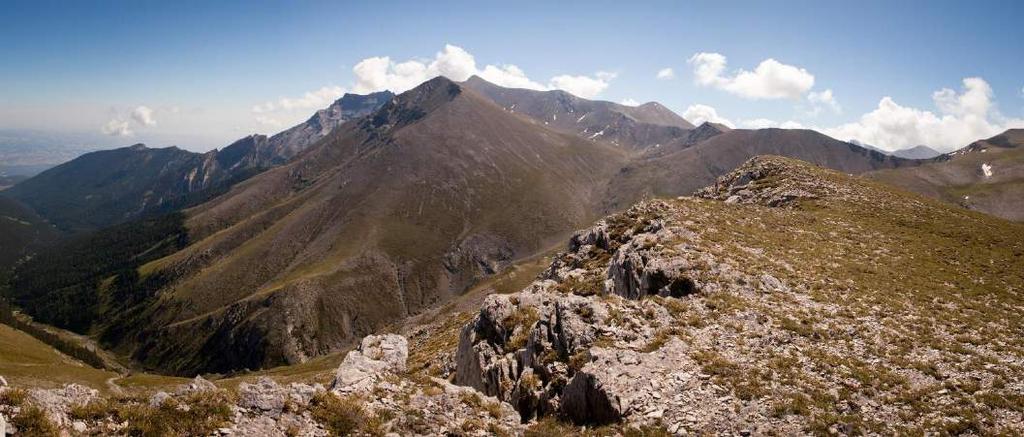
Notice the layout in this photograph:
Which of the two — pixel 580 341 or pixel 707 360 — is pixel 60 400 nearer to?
pixel 580 341

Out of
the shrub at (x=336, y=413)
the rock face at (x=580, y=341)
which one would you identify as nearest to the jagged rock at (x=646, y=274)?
the rock face at (x=580, y=341)

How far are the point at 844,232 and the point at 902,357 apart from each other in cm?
2763

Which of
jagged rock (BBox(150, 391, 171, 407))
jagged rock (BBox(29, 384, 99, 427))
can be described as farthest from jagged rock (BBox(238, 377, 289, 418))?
jagged rock (BBox(29, 384, 99, 427))

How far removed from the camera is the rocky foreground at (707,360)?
18703 mm

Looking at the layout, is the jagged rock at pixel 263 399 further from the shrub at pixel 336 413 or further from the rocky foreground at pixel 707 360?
the shrub at pixel 336 413

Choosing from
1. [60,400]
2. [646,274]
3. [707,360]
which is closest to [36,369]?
[60,400]

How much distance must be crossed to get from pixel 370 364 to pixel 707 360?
19.6m

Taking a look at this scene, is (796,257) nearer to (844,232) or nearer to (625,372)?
(844,232)

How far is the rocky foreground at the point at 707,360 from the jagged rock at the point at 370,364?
0.66ft

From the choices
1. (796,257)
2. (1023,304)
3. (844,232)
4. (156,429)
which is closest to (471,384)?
(156,429)

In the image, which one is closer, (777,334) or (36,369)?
(777,334)

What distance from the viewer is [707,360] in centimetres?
2445

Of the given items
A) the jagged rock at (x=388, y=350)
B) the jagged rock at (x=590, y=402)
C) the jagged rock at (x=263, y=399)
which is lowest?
the jagged rock at (x=388, y=350)

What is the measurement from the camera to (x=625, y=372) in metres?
23.3
